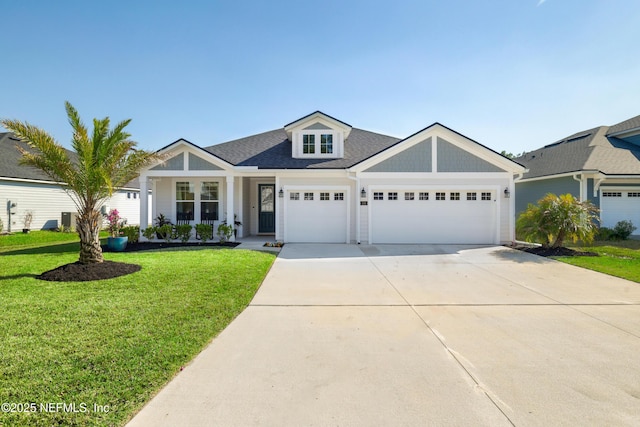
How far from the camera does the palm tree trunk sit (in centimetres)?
688

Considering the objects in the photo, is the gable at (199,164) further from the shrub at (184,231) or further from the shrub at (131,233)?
the shrub at (131,233)

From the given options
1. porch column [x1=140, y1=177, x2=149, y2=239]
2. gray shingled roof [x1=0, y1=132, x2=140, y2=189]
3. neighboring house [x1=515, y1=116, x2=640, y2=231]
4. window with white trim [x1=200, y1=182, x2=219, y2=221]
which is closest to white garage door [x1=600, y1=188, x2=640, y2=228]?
neighboring house [x1=515, y1=116, x2=640, y2=231]

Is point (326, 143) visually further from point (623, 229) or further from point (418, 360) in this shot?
point (623, 229)

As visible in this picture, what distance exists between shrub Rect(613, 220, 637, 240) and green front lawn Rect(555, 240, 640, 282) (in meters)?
1.43

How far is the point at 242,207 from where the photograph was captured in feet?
43.9

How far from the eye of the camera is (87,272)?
6.34 metres

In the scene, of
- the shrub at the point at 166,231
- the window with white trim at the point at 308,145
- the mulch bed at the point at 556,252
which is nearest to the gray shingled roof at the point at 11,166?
the shrub at the point at 166,231

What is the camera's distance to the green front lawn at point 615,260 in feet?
23.9

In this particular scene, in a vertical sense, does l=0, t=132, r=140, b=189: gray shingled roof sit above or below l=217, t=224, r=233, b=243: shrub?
above

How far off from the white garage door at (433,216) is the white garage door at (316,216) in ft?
4.34

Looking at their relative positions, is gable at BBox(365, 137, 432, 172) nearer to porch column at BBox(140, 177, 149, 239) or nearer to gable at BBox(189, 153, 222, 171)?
gable at BBox(189, 153, 222, 171)

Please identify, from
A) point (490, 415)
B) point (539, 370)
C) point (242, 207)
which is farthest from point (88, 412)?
point (242, 207)

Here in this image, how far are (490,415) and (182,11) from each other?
42.2 ft

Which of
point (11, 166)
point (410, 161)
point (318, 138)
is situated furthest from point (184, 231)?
point (11, 166)
